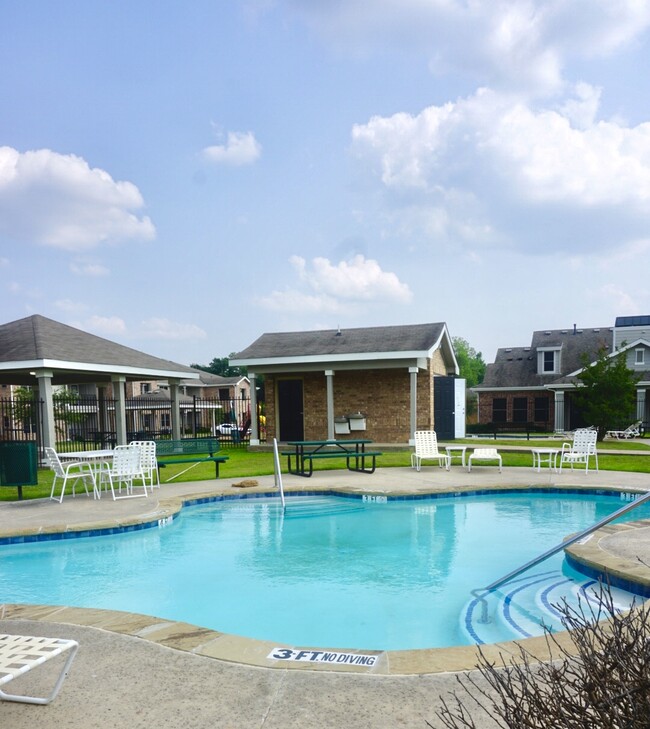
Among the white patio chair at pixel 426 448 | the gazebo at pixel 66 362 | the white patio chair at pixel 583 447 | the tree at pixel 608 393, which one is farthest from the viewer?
the tree at pixel 608 393

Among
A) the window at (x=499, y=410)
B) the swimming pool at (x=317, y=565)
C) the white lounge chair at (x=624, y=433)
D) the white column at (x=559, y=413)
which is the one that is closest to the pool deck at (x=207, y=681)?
the swimming pool at (x=317, y=565)

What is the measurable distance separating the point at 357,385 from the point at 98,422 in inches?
820

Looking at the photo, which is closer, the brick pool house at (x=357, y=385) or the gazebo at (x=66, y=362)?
the gazebo at (x=66, y=362)

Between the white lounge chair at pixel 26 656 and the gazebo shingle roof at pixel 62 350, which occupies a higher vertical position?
the gazebo shingle roof at pixel 62 350

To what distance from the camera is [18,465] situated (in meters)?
10.2

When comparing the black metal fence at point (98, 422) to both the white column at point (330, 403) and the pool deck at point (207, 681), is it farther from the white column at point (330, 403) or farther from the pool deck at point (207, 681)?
the pool deck at point (207, 681)

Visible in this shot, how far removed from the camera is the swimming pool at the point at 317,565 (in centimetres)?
548

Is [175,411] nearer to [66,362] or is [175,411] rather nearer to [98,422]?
[66,362]

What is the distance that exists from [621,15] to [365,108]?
8319mm

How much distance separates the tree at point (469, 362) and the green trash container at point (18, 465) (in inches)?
2361

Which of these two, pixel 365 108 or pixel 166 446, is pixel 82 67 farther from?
pixel 166 446

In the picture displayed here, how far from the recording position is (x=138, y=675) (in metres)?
3.30

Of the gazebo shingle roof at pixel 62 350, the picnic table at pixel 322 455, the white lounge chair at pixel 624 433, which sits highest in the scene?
the gazebo shingle roof at pixel 62 350

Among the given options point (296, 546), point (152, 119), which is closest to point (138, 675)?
point (296, 546)
